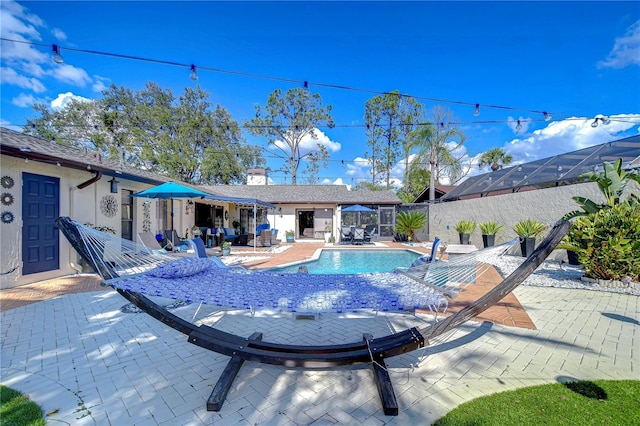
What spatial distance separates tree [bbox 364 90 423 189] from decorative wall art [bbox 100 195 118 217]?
76.8 feet

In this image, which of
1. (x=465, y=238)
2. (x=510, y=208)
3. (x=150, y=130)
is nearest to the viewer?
(x=510, y=208)

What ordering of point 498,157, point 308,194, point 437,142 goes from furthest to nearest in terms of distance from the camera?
point 498,157
point 437,142
point 308,194

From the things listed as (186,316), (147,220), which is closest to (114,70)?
(147,220)

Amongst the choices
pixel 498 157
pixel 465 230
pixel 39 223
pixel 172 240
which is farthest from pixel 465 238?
pixel 498 157

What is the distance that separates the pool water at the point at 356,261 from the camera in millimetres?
9497

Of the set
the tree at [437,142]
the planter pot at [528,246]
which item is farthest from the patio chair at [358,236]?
the planter pot at [528,246]

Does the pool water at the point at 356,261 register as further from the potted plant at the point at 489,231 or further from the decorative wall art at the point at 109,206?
the decorative wall art at the point at 109,206

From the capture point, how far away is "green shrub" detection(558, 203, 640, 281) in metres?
5.79

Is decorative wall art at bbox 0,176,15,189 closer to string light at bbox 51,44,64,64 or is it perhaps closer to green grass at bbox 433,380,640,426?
string light at bbox 51,44,64,64

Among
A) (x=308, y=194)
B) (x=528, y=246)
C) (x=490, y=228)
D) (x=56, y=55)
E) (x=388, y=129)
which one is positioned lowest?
(x=528, y=246)

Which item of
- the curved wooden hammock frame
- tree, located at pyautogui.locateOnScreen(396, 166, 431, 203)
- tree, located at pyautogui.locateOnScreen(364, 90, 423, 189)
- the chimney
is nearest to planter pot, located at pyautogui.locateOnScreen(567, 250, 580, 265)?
the curved wooden hammock frame

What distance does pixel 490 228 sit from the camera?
478 inches

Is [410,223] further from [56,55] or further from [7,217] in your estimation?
[7,217]

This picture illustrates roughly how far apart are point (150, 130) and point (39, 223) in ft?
80.0
